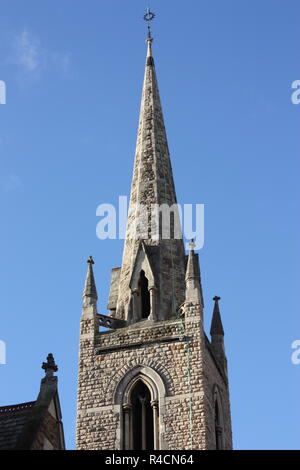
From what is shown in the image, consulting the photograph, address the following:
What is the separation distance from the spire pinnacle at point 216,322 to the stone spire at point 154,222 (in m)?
2.04

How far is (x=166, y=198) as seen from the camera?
3769cm

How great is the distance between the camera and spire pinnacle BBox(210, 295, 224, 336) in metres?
36.5

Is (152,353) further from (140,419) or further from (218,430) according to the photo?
(218,430)

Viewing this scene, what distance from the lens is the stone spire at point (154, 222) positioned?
3522 centimetres

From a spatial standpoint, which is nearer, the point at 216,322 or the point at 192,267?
the point at 192,267

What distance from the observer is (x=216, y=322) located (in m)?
36.8

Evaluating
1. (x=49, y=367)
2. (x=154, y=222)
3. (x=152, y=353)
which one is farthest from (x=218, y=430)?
(x=49, y=367)

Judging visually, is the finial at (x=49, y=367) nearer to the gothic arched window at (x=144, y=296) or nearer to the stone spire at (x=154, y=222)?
the stone spire at (x=154, y=222)

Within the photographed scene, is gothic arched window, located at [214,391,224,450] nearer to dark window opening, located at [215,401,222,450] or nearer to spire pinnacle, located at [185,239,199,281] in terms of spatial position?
dark window opening, located at [215,401,222,450]

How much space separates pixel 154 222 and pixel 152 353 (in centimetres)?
540
